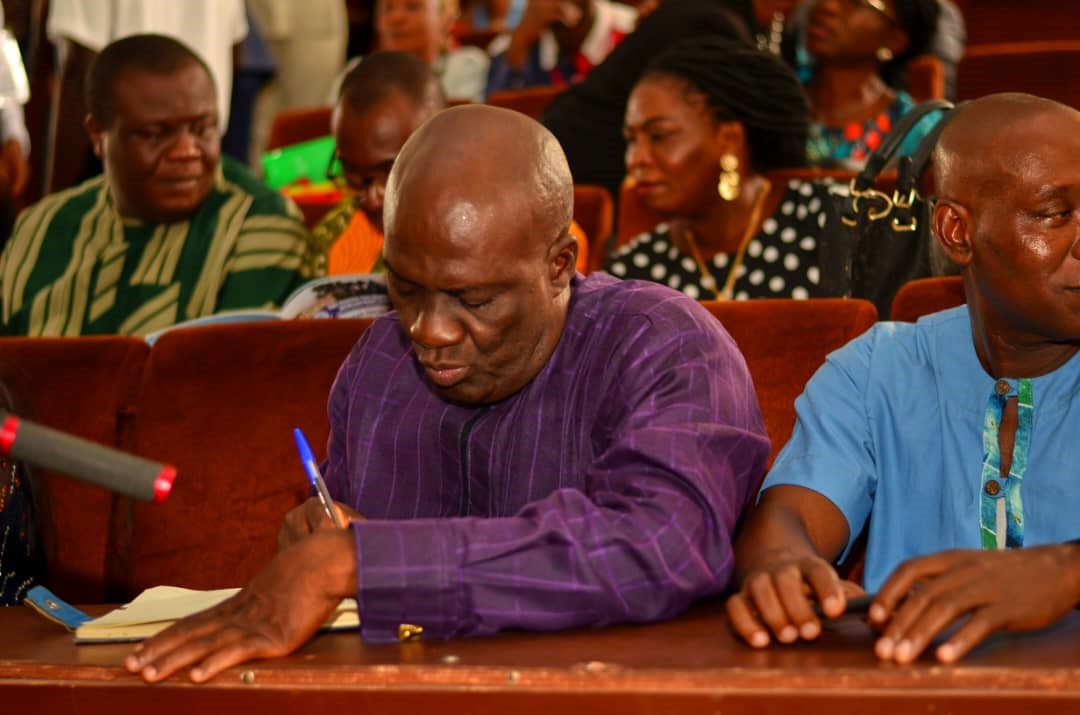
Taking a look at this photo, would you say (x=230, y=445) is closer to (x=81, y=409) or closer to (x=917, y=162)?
A: (x=81, y=409)

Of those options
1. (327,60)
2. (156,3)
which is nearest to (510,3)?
(327,60)

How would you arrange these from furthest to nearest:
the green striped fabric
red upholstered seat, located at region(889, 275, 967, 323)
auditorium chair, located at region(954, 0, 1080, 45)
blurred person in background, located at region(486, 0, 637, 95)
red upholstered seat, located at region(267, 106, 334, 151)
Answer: auditorium chair, located at region(954, 0, 1080, 45) → blurred person in background, located at region(486, 0, 637, 95) → red upholstered seat, located at region(267, 106, 334, 151) → the green striped fabric → red upholstered seat, located at region(889, 275, 967, 323)

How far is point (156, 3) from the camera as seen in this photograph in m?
5.03

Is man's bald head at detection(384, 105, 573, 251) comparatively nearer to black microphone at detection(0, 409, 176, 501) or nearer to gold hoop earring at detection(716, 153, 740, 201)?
black microphone at detection(0, 409, 176, 501)

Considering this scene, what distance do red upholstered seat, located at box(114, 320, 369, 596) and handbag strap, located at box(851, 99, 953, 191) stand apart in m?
0.96

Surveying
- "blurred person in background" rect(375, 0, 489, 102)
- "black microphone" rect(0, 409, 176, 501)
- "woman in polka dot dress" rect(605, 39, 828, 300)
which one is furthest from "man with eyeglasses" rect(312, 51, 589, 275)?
"black microphone" rect(0, 409, 176, 501)

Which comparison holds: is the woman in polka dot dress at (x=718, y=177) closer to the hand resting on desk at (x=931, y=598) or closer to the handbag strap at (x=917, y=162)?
the handbag strap at (x=917, y=162)

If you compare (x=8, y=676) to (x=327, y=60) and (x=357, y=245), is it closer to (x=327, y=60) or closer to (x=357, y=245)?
(x=357, y=245)

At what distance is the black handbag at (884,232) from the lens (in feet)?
8.91

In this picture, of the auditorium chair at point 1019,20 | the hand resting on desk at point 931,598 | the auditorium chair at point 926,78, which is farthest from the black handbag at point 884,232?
the auditorium chair at point 1019,20

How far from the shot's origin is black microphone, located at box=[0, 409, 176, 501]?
1164mm

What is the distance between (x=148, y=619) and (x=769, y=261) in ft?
7.11

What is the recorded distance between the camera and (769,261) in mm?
3551

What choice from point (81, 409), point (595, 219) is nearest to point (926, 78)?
point (595, 219)
